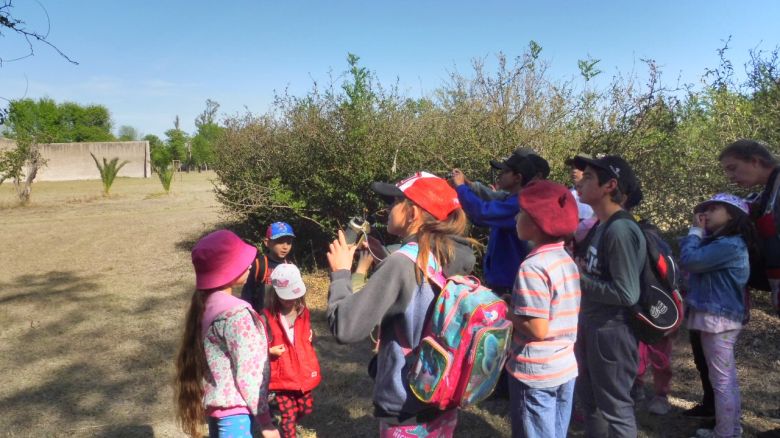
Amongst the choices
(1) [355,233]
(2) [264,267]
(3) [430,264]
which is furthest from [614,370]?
(2) [264,267]

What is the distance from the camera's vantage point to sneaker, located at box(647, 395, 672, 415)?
366cm

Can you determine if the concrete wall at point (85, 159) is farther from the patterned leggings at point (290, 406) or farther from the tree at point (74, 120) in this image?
the patterned leggings at point (290, 406)

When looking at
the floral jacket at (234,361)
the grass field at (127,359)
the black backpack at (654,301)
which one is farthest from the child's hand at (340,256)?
the grass field at (127,359)

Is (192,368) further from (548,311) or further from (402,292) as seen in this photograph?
(548,311)

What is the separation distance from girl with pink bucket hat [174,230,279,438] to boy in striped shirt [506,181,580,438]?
108 centimetres

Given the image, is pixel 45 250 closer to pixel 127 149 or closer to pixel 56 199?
pixel 56 199

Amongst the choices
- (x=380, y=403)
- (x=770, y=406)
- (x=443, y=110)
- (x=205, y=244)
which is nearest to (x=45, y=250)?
(x=443, y=110)

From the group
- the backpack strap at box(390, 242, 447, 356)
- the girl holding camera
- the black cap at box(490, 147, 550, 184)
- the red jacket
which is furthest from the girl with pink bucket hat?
the black cap at box(490, 147, 550, 184)

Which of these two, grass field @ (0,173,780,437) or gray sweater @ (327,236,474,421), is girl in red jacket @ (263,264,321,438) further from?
gray sweater @ (327,236,474,421)

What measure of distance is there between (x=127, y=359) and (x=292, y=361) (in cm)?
280

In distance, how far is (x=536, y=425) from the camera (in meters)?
2.23

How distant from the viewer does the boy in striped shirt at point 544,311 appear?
7.13ft

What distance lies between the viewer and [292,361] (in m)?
3.09

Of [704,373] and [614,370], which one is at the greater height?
[614,370]
